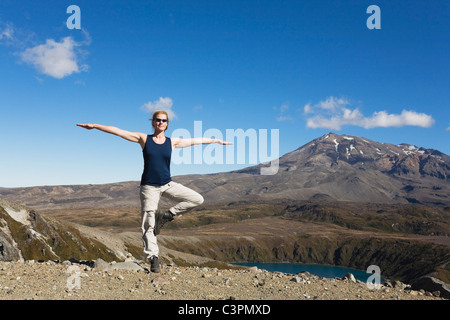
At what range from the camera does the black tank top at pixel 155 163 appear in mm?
11453

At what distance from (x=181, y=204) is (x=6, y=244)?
104757 mm

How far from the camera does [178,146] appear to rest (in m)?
12.2

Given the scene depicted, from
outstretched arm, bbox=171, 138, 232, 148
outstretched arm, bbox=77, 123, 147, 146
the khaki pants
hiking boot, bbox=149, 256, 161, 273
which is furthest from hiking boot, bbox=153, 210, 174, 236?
outstretched arm, bbox=77, 123, 147, 146

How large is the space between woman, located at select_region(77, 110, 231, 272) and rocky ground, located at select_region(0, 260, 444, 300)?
5.30 ft

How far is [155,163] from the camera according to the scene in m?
11.5

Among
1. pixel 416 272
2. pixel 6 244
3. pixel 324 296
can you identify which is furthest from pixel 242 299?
pixel 416 272

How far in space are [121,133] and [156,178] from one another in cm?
195

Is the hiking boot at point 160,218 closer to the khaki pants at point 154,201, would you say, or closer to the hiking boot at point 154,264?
the khaki pants at point 154,201

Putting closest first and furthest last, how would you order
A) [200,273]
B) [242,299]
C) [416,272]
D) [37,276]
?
[242,299]
[37,276]
[200,273]
[416,272]

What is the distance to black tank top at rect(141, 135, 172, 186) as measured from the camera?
11.5 m

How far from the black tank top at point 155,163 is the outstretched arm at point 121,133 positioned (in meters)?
0.27
